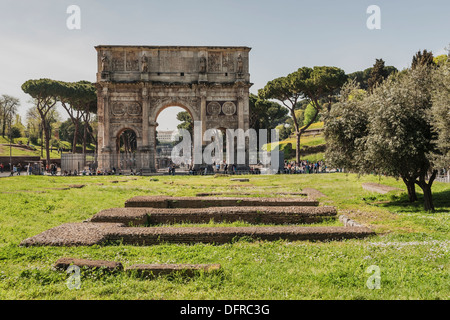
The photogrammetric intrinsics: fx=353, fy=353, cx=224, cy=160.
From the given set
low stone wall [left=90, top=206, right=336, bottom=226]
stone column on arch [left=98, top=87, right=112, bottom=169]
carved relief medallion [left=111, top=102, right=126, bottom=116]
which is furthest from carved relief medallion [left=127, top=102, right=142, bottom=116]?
low stone wall [left=90, top=206, right=336, bottom=226]

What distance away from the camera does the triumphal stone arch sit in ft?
117

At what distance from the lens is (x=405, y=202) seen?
45.2 ft

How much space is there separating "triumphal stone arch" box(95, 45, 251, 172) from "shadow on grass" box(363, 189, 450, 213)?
22.3 meters

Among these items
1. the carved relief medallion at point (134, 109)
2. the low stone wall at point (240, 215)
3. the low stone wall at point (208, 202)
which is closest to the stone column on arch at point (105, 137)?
the carved relief medallion at point (134, 109)

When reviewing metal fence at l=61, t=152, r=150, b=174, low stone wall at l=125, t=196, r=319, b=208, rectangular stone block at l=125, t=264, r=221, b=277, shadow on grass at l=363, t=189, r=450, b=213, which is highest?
metal fence at l=61, t=152, r=150, b=174

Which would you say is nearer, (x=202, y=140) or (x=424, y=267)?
(x=424, y=267)

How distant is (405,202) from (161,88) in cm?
2767

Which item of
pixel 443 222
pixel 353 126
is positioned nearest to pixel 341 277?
pixel 443 222

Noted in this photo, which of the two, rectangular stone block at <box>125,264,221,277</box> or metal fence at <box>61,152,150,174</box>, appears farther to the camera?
metal fence at <box>61,152,150,174</box>

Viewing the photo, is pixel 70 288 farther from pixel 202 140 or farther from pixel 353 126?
pixel 202 140

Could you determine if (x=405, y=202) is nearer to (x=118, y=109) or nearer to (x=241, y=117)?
(x=241, y=117)

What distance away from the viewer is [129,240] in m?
7.33

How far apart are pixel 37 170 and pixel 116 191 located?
853 inches

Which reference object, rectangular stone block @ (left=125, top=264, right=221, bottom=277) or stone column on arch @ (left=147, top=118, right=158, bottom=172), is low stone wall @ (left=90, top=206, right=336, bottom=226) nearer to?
rectangular stone block @ (left=125, top=264, right=221, bottom=277)
